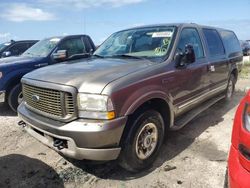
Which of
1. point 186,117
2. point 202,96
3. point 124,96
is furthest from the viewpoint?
point 202,96

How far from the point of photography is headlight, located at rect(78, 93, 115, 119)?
2.92m

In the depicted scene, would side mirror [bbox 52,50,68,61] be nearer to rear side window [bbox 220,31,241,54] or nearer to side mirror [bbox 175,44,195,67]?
side mirror [bbox 175,44,195,67]

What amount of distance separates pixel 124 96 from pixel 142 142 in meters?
0.78

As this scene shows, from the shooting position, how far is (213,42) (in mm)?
5594

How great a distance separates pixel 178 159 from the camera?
3873 millimetres

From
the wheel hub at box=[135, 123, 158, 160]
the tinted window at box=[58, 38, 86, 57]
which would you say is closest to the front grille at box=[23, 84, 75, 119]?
the wheel hub at box=[135, 123, 158, 160]

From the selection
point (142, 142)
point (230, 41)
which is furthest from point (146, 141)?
point (230, 41)

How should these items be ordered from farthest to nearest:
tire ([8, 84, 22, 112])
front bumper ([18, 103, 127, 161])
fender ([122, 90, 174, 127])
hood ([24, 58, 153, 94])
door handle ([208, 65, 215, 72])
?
tire ([8, 84, 22, 112]) < door handle ([208, 65, 215, 72]) < fender ([122, 90, 174, 127]) < hood ([24, 58, 153, 94]) < front bumper ([18, 103, 127, 161])

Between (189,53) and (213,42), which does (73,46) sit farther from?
(189,53)

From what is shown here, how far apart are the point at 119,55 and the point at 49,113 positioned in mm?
1557

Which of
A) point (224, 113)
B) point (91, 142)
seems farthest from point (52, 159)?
point (224, 113)

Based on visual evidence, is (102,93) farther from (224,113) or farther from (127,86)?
(224,113)

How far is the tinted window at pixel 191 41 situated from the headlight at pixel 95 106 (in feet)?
5.81

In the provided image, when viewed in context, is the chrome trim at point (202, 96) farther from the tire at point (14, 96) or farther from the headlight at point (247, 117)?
the tire at point (14, 96)
